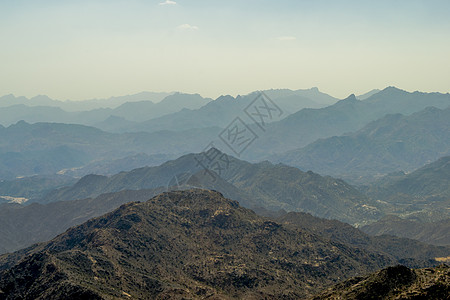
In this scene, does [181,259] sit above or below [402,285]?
below

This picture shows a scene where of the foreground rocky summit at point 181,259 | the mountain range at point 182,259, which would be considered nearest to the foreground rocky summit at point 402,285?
the mountain range at point 182,259

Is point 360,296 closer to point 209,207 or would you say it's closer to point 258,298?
point 258,298

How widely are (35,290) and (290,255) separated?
97028 mm

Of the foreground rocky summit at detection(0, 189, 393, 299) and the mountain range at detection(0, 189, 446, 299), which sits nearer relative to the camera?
the foreground rocky summit at detection(0, 189, 393, 299)

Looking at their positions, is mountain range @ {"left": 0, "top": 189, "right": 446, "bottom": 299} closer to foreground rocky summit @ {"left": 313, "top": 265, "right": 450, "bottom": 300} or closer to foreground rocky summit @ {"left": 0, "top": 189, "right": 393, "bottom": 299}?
foreground rocky summit @ {"left": 0, "top": 189, "right": 393, "bottom": 299}

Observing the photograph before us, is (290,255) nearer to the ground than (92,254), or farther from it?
nearer to the ground

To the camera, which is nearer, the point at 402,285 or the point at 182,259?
the point at 402,285

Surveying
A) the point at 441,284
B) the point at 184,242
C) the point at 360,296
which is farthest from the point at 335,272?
the point at 441,284

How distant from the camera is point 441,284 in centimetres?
7469

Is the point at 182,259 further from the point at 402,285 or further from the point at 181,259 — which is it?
the point at 402,285

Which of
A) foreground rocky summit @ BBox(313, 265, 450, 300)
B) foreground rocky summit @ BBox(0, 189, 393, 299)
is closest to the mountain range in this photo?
foreground rocky summit @ BBox(0, 189, 393, 299)

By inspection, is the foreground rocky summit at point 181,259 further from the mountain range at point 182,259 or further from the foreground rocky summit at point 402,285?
the foreground rocky summit at point 402,285

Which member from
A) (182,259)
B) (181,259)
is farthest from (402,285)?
(181,259)

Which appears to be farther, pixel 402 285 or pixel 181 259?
pixel 181 259
